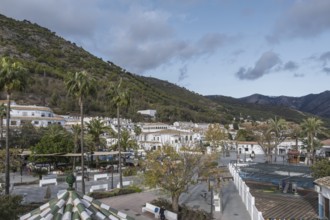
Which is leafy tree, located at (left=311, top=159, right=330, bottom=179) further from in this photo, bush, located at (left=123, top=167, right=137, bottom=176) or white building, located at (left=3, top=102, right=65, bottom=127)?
white building, located at (left=3, top=102, right=65, bottom=127)

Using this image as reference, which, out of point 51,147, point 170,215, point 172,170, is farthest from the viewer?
point 51,147

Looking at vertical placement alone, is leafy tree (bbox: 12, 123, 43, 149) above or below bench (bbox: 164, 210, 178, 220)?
above

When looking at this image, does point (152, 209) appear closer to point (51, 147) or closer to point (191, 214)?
point (191, 214)

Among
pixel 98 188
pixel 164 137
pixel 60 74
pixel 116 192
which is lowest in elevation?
pixel 116 192

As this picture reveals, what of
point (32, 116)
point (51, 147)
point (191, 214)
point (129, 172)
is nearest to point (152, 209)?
point (191, 214)

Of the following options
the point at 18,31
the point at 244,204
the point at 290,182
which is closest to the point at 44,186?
the point at 244,204

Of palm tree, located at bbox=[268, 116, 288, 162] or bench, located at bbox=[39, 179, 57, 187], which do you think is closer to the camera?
bench, located at bbox=[39, 179, 57, 187]

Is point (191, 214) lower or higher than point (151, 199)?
higher

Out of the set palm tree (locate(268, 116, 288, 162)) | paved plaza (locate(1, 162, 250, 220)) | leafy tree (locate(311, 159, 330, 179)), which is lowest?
paved plaza (locate(1, 162, 250, 220))

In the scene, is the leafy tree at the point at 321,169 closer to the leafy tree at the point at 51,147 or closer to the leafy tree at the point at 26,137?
the leafy tree at the point at 51,147

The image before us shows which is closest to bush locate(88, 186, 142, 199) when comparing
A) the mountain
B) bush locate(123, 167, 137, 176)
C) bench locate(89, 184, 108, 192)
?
bench locate(89, 184, 108, 192)

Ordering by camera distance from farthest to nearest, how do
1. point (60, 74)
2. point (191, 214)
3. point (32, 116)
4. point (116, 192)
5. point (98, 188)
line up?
point (60, 74)
point (32, 116)
point (98, 188)
point (116, 192)
point (191, 214)

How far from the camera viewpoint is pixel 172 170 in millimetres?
24609

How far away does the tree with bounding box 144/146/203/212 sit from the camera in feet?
79.7
